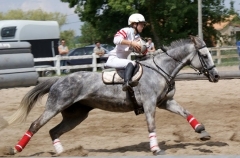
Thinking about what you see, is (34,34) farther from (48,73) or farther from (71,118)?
(71,118)

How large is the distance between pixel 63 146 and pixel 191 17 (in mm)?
31176

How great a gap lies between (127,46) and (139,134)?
6.97 ft

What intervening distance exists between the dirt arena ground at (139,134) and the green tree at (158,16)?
23.6 metres

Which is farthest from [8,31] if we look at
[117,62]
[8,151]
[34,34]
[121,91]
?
[121,91]

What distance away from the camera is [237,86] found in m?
16.8

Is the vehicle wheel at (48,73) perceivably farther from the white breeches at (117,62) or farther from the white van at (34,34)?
the white breeches at (117,62)

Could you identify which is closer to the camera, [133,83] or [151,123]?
[151,123]

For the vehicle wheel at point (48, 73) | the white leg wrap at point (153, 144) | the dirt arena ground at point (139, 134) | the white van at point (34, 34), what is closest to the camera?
the white leg wrap at point (153, 144)

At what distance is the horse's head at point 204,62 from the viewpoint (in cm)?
914

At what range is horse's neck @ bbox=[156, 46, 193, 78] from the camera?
922cm

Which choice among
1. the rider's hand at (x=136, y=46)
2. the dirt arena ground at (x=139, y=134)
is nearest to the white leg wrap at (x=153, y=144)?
the dirt arena ground at (x=139, y=134)

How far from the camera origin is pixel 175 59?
927 cm

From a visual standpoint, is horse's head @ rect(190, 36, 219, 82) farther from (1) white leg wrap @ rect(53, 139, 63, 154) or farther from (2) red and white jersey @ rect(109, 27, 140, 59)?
(1) white leg wrap @ rect(53, 139, 63, 154)

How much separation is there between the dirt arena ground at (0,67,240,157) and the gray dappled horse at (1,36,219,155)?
446 millimetres
